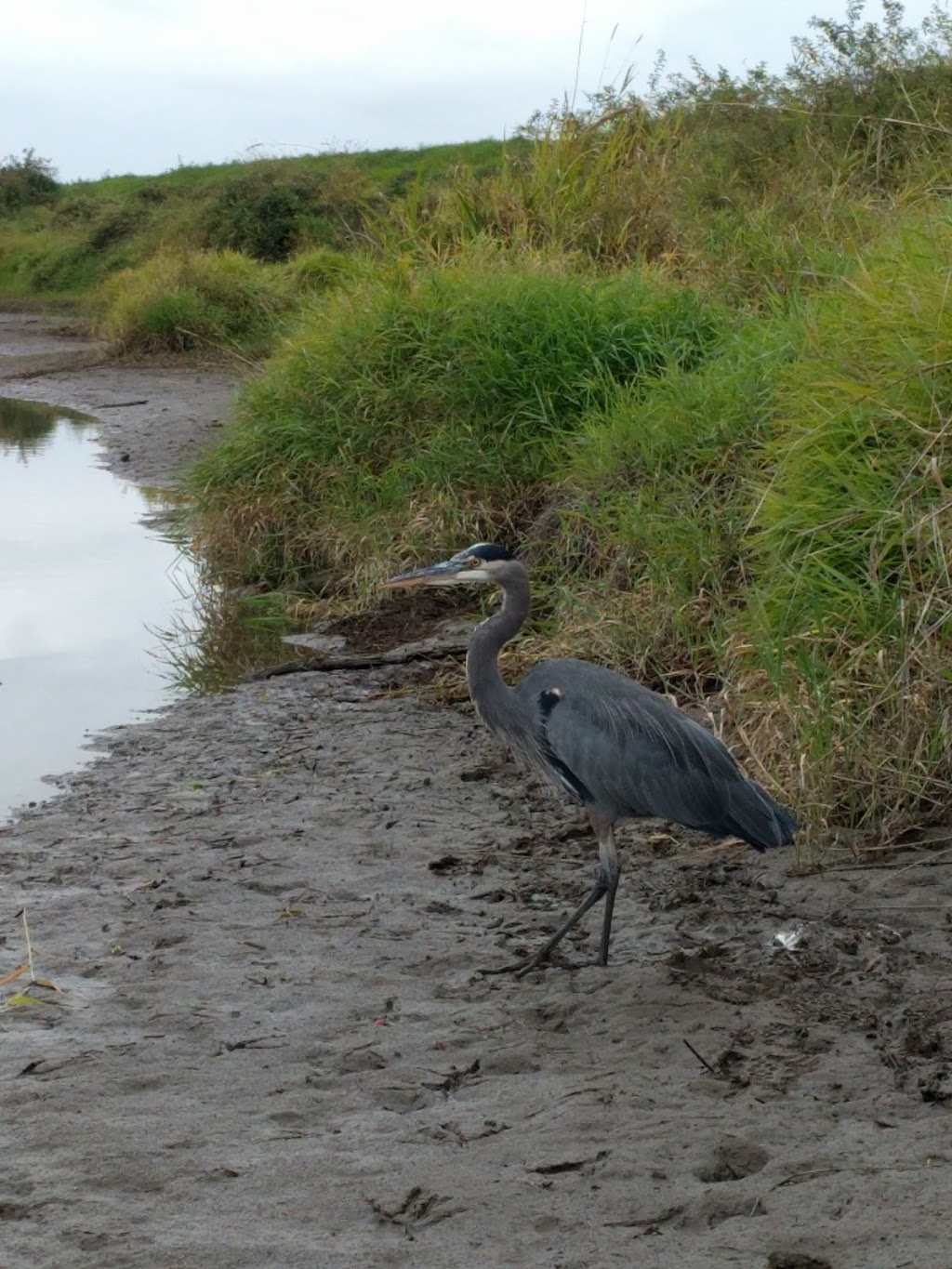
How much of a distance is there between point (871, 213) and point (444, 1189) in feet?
21.5

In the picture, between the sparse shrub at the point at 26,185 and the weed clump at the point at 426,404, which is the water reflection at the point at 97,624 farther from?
the sparse shrub at the point at 26,185

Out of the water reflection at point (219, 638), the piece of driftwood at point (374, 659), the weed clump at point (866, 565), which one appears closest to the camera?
the weed clump at point (866, 565)

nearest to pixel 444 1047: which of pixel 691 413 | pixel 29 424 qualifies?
pixel 691 413

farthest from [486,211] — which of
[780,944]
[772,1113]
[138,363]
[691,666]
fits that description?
[138,363]

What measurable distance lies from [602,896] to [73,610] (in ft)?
19.0

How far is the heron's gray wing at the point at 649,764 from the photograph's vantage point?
4.09 metres

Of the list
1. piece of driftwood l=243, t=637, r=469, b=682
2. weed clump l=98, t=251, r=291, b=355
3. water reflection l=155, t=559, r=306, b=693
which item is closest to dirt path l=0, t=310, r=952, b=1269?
piece of driftwood l=243, t=637, r=469, b=682

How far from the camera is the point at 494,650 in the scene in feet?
15.1

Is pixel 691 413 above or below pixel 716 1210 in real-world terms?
above

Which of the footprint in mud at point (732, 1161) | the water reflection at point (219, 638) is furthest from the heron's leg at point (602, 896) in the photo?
the water reflection at point (219, 638)

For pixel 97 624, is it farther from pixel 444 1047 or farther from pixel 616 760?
pixel 444 1047

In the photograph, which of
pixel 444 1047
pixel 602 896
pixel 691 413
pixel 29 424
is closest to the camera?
pixel 444 1047

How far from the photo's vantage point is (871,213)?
809 centimetres

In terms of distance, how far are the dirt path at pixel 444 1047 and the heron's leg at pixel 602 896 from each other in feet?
0.21
